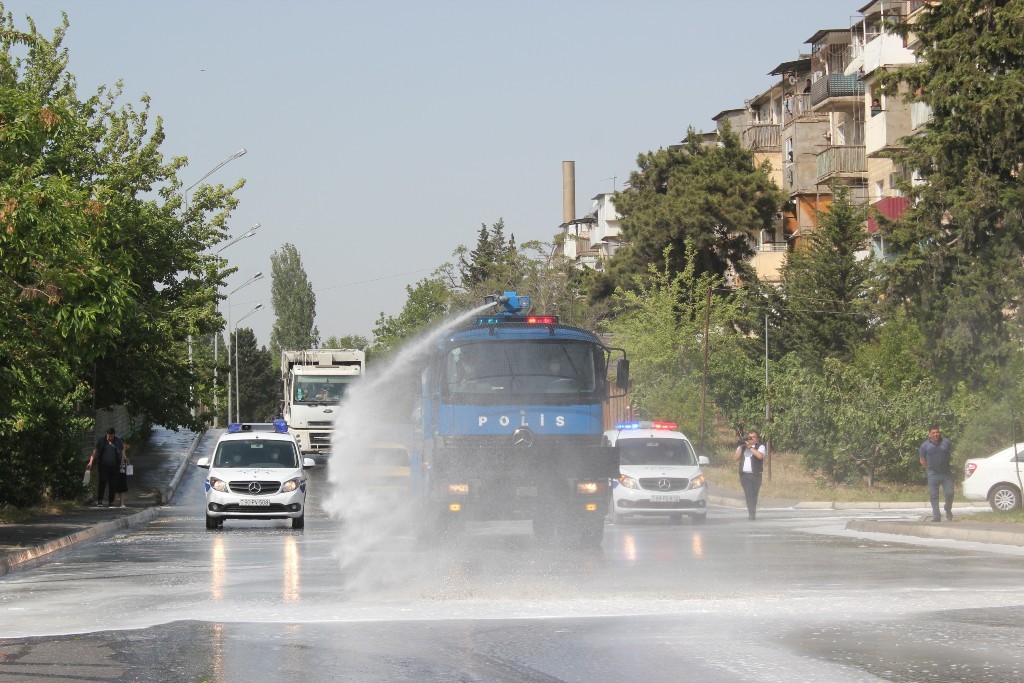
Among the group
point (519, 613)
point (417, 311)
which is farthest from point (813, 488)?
point (417, 311)

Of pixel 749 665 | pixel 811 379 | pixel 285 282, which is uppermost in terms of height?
pixel 285 282

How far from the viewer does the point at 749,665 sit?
9.82 meters

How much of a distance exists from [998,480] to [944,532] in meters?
6.66

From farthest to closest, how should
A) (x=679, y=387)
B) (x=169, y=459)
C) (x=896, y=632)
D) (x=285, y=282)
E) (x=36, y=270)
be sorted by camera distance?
(x=285, y=282), (x=679, y=387), (x=169, y=459), (x=36, y=270), (x=896, y=632)

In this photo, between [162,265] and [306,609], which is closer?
[306,609]

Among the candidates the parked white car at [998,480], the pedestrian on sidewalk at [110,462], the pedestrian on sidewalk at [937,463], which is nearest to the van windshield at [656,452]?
the pedestrian on sidewalk at [937,463]

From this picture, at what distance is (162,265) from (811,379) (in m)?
18.3

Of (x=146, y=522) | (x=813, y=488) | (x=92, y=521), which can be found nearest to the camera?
(x=92, y=521)

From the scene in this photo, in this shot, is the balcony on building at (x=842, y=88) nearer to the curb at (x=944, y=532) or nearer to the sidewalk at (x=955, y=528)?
the sidewalk at (x=955, y=528)

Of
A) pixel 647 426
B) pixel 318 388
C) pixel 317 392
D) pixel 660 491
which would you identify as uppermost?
pixel 318 388

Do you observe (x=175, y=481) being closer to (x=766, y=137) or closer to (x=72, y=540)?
(x=72, y=540)

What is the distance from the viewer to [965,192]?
3484cm

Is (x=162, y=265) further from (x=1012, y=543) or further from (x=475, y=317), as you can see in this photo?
(x=1012, y=543)

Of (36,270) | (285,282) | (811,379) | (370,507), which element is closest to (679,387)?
(811,379)
